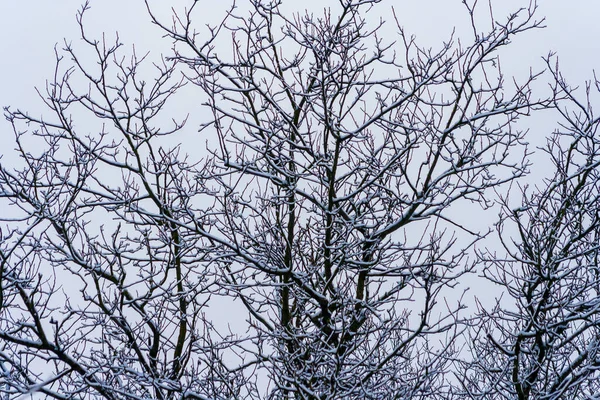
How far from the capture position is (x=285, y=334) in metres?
7.55

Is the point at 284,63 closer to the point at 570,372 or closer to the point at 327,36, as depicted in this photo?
the point at 327,36

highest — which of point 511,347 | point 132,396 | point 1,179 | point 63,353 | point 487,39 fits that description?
point 487,39

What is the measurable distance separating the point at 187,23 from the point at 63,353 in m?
4.34

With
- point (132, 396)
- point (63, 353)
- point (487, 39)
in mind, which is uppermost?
point (487, 39)

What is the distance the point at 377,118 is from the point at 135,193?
372 cm

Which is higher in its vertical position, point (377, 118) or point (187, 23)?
point (187, 23)

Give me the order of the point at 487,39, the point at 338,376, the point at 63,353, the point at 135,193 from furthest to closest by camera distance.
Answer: the point at 135,193 → the point at 487,39 → the point at 63,353 → the point at 338,376

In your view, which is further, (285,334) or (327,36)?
(327,36)

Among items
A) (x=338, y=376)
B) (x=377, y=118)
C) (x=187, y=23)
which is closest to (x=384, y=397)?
(x=338, y=376)

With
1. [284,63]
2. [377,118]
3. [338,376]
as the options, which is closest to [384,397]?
[338,376]

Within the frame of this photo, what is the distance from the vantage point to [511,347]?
8547mm

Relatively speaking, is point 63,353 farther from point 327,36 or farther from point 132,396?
point 327,36

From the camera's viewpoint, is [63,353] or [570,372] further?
[570,372]

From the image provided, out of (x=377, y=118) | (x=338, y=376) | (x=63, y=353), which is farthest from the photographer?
(x=377, y=118)
